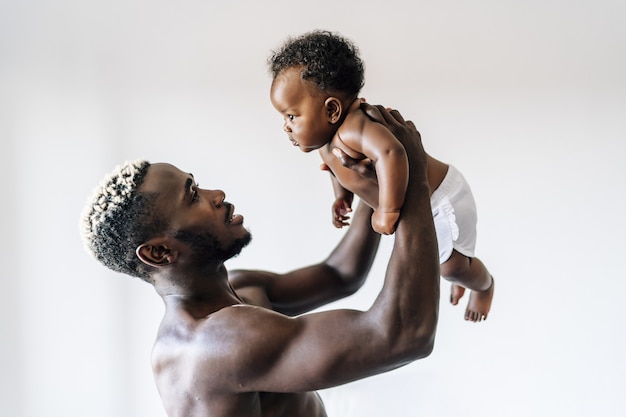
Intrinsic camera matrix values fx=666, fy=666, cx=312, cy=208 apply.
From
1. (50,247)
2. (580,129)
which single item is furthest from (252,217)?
(580,129)

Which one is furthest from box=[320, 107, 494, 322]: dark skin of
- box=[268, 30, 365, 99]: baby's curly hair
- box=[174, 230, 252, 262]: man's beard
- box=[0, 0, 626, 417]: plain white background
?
box=[0, 0, 626, 417]: plain white background

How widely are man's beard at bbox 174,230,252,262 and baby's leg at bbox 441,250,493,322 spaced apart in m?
0.41

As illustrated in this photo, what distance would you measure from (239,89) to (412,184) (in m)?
1.28

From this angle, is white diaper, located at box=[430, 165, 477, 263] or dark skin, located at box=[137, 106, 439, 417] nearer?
dark skin, located at box=[137, 106, 439, 417]

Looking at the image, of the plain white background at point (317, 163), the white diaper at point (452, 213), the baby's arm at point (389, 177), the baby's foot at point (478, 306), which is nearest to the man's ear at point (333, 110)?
the baby's arm at point (389, 177)

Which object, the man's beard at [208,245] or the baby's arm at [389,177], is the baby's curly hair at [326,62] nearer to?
the baby's arm at [389,177]

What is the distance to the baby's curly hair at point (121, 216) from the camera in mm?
1031

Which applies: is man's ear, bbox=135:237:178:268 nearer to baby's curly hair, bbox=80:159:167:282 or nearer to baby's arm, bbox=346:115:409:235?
baby's curly hair, bbox=80:159:167:282

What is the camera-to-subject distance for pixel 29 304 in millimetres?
2004

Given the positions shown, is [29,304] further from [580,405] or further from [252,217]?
[580,405]

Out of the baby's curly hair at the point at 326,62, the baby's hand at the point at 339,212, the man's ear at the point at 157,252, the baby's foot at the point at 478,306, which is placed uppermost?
the baby's curly hair at the point at 326,62

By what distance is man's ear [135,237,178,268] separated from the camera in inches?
41.2

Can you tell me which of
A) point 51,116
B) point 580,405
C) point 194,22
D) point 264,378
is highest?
point 194,22

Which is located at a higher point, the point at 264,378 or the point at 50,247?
the point at 50,247
